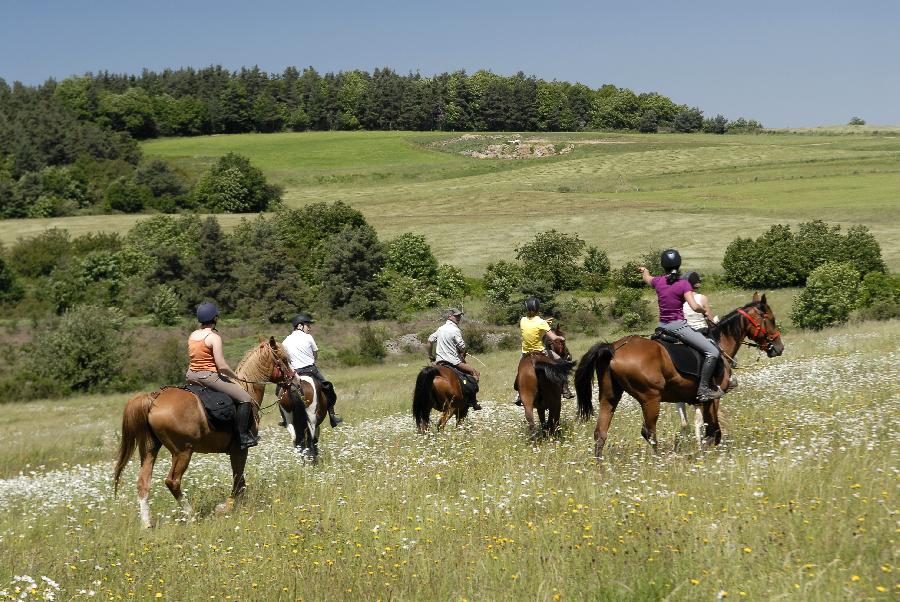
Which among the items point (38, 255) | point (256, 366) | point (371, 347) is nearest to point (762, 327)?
point (256, 366)

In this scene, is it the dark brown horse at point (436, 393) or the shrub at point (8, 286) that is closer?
the dark brown horse at point (436, 393)

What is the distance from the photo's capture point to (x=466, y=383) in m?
15.8

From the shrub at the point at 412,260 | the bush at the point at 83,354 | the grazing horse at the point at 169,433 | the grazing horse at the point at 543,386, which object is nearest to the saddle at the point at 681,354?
the grazing horse at the point at 543,386

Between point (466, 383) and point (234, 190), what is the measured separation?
89141mm

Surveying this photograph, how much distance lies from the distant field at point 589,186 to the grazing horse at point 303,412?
4769cm

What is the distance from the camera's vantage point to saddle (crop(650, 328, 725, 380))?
12008 mm

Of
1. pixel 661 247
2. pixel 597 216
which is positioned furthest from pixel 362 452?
pixel 597 216

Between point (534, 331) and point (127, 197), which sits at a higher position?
point (534, 331)

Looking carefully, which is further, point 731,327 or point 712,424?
point 731,327

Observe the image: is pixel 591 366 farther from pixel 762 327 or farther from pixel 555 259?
pixel 555 259

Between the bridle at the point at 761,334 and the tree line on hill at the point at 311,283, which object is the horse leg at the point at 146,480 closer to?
the bridle at the point at 761,334

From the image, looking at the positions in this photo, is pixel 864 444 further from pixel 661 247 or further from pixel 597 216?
pixel 597 216

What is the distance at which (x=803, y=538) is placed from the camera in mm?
6891

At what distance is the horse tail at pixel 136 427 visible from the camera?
10836mm
